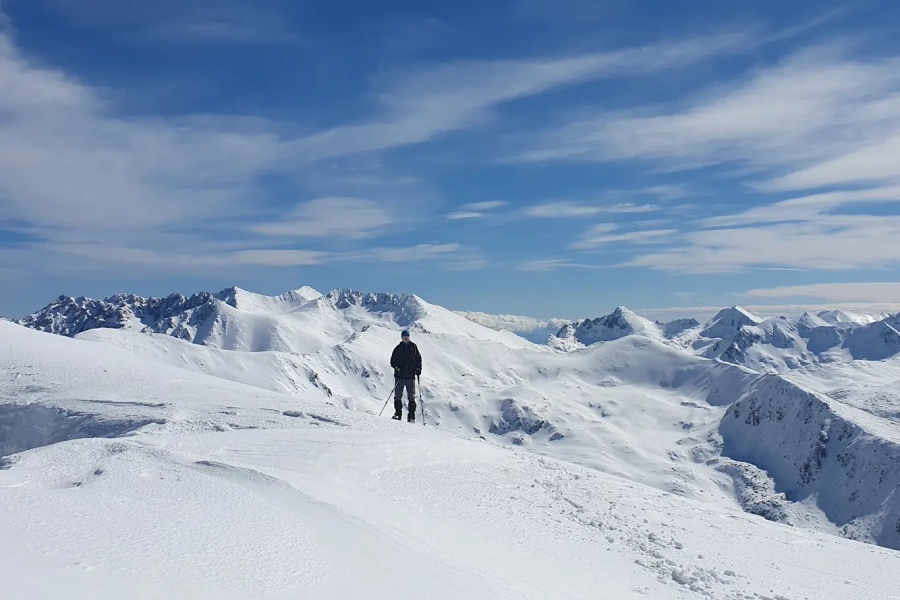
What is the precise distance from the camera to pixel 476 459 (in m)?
17.6

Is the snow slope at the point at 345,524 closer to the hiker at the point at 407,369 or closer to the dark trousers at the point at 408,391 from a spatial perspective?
the dark trousers at the point at 408,391

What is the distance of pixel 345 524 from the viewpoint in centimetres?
1062

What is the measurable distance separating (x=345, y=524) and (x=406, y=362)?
1435 cm

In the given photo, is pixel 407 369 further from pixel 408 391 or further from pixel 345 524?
pixel 345 524

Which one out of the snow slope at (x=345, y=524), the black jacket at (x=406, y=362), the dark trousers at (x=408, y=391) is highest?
the black jacket at (x=406, y=362)

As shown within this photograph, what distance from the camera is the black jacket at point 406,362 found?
81.9 ft

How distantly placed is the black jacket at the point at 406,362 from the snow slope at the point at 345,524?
3.60m

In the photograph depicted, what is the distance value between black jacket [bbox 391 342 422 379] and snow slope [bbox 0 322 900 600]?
3.60 m

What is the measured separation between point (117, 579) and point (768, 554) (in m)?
13.0

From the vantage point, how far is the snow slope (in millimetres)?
7980

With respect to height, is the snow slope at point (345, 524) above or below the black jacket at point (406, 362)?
below

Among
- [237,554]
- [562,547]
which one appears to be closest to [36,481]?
[237,554]

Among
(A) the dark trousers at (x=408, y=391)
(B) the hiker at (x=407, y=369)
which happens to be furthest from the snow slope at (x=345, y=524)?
(B) the hiker at (x=407, y=369)

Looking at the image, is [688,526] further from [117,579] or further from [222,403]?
[222,403]
